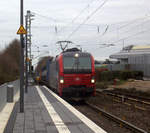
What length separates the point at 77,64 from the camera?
1591cm

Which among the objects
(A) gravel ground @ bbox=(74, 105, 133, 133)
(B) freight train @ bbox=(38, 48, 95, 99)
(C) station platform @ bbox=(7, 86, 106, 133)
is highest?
(B) freight train @ bbox=(38, 48, 95, 99)

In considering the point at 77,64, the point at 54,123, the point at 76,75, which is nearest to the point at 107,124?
the point at 54,123

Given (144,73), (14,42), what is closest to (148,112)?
(144,73)

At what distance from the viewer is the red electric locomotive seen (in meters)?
15.4

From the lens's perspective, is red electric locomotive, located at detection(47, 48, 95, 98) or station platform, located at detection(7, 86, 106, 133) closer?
station platform, located at detection(7, 86, 106, 133)

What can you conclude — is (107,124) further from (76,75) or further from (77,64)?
(77,64)

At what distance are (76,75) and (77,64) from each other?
0.68 m

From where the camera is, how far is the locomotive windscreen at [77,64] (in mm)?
15742

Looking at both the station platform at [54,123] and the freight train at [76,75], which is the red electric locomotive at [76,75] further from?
the station platform at [54,123]

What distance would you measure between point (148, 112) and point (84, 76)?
4.62 metres

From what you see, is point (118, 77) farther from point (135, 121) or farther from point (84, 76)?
point (135, 121)

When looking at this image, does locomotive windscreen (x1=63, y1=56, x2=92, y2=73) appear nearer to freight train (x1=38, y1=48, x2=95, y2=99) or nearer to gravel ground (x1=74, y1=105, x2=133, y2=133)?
freight train (x1=38, y1=48, x2=95, y2=99)

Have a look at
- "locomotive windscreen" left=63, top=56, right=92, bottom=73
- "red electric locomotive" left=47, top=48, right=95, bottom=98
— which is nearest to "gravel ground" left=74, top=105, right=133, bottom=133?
"red electric locomotive" left=47, top=48, right=95, bottom=98

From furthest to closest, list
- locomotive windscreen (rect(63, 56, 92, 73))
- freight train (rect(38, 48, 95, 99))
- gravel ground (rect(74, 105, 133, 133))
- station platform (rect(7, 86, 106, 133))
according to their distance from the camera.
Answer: locomotive windscreen (rect(63, 56, 92, 73))
freight train (rect(38, 48, 95, 99))
gravel ground (rect(74, 105, 133, 133))
station platform (rect(7, 86, 106, 133))
